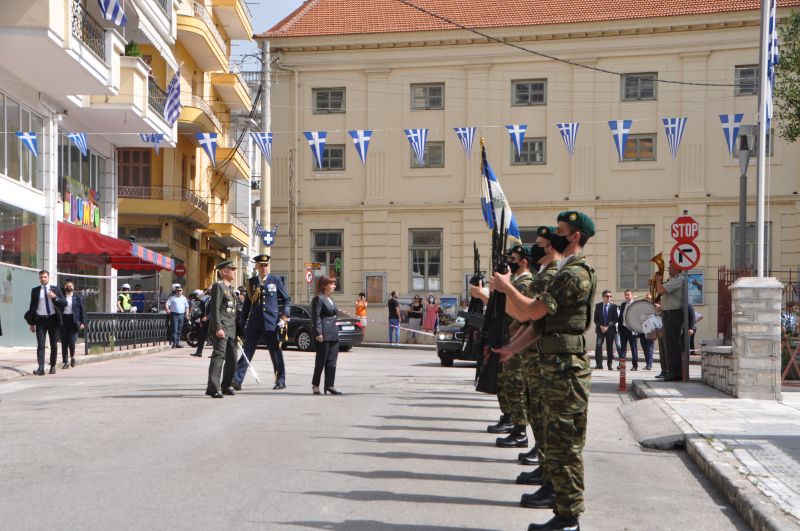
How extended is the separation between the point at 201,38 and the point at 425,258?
37.2 feet

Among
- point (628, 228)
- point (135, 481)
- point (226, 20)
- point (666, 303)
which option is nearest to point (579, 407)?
point (135, 481)

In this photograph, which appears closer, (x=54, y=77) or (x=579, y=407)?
(x=579, y=407)

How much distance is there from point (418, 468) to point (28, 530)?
3467mm

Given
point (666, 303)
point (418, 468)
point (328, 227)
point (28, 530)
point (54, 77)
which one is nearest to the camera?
point (28, 530)

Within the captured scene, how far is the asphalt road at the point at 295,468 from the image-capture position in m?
6.88

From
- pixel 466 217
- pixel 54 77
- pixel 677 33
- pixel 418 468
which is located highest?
pixel 677 33

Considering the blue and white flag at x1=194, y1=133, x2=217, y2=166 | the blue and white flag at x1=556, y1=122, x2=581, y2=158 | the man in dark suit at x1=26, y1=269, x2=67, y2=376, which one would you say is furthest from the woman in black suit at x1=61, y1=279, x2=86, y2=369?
the blue and white flag at x1=556, y1=122, x2=581, y2=158

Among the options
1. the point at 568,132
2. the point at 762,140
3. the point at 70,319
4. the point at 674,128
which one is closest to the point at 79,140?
the point at 70,319

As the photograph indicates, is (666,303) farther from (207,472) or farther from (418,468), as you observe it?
(207,472)

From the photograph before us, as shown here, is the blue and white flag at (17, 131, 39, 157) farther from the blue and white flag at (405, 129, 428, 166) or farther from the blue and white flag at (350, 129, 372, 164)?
the blue and white flag at (405, 129, 428, 166)

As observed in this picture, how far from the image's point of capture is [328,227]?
132 feet

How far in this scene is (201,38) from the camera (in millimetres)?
39156

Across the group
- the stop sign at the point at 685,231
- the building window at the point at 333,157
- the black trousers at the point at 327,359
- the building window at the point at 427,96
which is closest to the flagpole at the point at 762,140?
the stop sign at the point at 685,231

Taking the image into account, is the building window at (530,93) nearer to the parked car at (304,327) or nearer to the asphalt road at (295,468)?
the parked car at (304,327)
